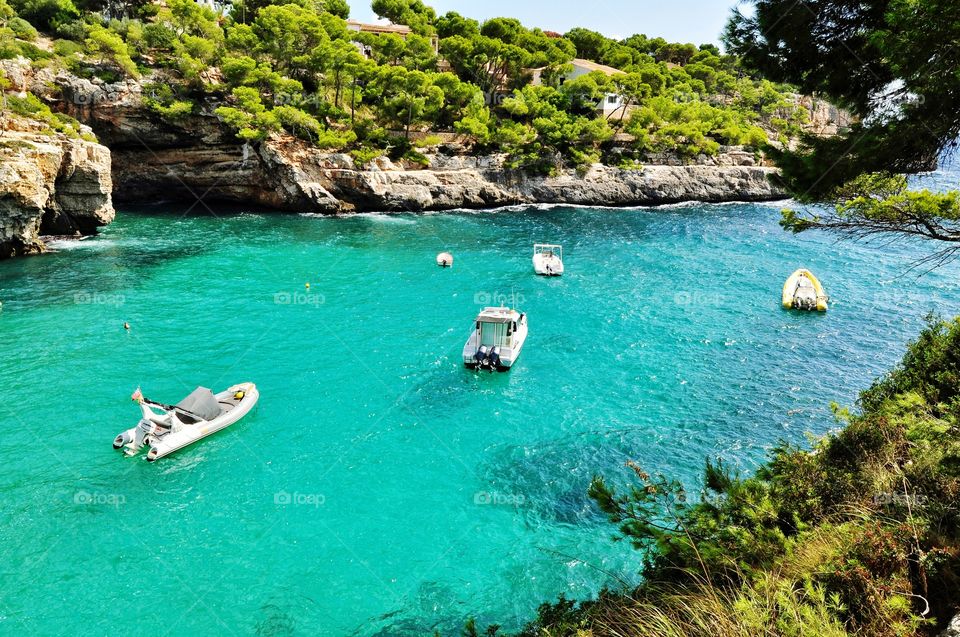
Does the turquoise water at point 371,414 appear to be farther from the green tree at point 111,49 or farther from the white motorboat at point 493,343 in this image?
the green tree at point 111,49

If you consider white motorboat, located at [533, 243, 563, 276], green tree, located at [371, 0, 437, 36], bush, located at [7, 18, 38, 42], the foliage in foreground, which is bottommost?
white motorboat, located at [533, 243, 563, 276]

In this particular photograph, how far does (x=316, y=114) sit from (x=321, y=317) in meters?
38.1

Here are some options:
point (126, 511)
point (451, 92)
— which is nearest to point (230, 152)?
point (451, 92)

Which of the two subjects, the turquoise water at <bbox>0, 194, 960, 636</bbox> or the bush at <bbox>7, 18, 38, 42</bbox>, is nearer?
the turquoise water at <bbox>0, 194, 960, 636</bbox>

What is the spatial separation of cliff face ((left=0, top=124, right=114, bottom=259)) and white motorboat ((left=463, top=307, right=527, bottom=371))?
1224 inches

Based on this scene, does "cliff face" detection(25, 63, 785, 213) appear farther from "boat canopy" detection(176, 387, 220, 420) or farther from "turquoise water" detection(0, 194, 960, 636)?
"boat canopy" detection(176, 387, 220, 420)

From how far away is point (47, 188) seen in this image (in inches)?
1442

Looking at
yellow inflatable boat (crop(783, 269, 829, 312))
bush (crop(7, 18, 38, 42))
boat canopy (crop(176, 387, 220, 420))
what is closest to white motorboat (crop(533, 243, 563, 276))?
yellow inflatable boat (crop(783, 269, 829, 312))

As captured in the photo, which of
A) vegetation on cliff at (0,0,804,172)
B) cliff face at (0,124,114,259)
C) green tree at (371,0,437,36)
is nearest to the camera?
cliff face at (0,124,114,259)

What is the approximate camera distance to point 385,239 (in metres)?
46.7

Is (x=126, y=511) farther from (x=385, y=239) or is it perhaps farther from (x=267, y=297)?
(x=385, y=239)

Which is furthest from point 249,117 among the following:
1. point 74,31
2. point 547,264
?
point 547,264

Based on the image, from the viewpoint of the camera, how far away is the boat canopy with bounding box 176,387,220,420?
19328 mm

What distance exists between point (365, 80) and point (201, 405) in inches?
2259
